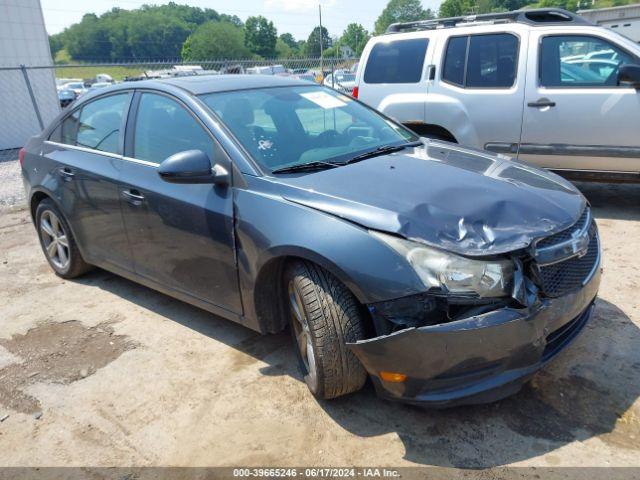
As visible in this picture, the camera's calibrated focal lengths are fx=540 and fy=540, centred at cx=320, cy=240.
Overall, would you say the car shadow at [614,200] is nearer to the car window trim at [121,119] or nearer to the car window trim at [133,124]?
the car window trim at [133,124]

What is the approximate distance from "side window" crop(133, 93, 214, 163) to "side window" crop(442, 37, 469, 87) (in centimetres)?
372

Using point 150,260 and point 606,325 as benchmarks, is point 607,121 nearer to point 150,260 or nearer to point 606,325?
point 606,325

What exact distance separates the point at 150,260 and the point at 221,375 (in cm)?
97

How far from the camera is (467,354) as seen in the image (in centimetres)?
228

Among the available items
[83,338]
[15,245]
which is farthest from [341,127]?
[15,245]

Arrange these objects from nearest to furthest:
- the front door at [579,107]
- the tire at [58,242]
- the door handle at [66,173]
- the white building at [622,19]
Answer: the door handle at [66,173] < the tire at [58,242] < the front door at [579,107] < the white building at [622,19]

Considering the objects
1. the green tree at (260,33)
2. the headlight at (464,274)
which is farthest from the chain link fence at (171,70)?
the green tree at (260,33)

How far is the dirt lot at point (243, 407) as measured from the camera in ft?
8.20

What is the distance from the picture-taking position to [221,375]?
10.5 ft

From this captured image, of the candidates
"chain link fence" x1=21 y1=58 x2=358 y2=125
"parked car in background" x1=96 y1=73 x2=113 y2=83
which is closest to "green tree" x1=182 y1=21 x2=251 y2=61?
"parked car in background" x1=96 y1=73 x2=113 y2=83

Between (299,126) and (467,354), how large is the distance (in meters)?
1.86

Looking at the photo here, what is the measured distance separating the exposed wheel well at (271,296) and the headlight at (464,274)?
0.78 metres

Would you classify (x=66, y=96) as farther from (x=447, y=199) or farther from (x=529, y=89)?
(x=447, y=199)

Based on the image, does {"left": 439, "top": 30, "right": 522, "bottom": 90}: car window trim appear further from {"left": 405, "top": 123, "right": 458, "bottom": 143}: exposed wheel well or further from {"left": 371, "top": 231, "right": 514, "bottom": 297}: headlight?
{"left": 371, "top": 231, "right": 514, "bottom": 297}: headlight
